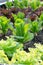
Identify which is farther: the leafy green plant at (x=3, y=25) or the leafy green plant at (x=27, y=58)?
the leafy green plant at (x=3, y=25)

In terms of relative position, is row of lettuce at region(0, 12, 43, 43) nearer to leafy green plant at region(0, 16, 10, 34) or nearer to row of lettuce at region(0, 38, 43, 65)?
leafy green plant at region(0, 16, 10, 34)

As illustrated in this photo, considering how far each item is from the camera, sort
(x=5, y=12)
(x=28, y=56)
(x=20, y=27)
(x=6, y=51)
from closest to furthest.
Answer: (x=28, y=56) → (x=6, y=51) → (x=20, y=27) → (x=5, y=12)

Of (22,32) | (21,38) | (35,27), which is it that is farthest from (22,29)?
(35,27)

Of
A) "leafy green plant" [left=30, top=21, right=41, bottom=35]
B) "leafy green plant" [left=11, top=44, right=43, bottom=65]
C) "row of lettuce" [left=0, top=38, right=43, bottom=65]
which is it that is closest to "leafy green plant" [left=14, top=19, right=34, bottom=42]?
"leafy green plant" [left=30, top=21, right=41, bottom=35]

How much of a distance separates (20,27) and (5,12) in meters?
1.53

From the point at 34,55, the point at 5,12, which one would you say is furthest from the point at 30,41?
the point at 34,55

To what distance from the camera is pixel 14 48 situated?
91.4 inches

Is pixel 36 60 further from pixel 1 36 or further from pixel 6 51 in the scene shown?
pixel 1 36

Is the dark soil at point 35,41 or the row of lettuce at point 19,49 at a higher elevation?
the row of lettuce at point 19,49

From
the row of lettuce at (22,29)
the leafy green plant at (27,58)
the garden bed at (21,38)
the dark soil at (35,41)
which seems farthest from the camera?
the dark soil at (35,41)

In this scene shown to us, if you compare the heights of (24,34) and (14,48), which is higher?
(14,48)

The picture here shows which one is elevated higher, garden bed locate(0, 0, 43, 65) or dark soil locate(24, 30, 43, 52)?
garden bed locate(0, 0, 43, 65)

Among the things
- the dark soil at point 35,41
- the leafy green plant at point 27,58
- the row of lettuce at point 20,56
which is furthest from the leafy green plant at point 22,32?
the leafy green plant at point 27,58

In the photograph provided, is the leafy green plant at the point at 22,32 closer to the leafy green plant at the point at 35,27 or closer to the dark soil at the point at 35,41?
the dark soil at the point at 35,41
